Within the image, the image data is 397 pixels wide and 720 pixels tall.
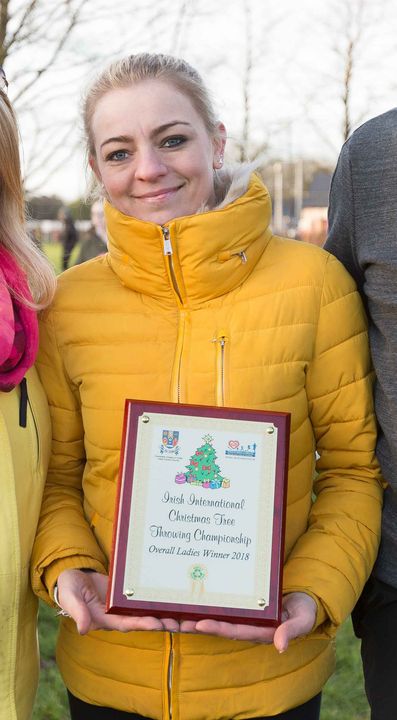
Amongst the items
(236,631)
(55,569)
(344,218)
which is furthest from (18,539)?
(344,218)

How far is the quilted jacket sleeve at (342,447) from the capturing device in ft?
7.22

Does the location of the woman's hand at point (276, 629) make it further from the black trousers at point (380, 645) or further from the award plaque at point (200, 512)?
the black trousers at point (380, 645)

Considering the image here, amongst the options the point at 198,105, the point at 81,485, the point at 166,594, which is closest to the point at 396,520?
the point at 166,594

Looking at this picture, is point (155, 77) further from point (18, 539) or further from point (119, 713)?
point (119, 713)

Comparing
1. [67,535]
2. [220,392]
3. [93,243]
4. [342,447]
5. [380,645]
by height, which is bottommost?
[380,645]

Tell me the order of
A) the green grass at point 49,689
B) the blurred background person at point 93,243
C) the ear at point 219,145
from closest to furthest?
the ear at point 219,145
the green grass at point 49,689
the blurred background person at point 93,243

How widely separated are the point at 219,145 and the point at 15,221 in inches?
23.7

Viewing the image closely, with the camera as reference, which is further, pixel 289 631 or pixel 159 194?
pixel 159 194

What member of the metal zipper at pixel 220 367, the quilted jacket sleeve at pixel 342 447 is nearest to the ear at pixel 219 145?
the quilted jacket sleeve at pixel 342 447

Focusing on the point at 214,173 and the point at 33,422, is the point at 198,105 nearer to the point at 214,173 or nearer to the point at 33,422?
the point at 214,173

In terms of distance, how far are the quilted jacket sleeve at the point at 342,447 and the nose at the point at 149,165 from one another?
50 cm

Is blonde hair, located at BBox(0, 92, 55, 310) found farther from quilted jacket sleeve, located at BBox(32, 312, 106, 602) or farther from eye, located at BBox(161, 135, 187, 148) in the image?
eye, located at BBox(161, 135, 187, 148)

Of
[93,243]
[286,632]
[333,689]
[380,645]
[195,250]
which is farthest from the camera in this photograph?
[93,243]

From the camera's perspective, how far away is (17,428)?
2.14 m
